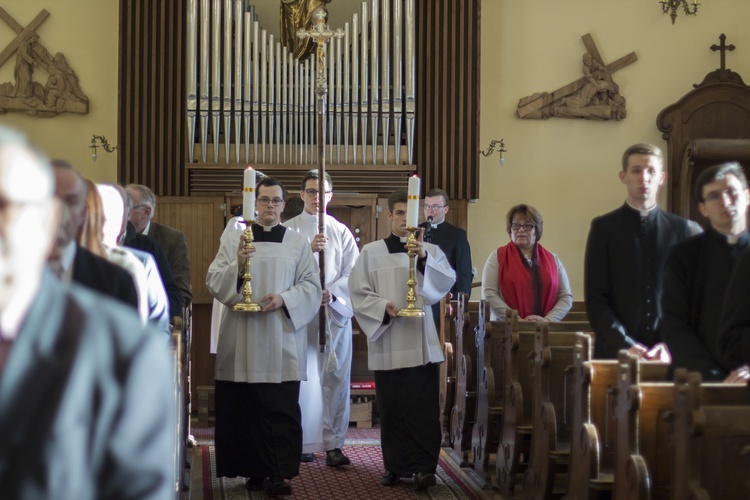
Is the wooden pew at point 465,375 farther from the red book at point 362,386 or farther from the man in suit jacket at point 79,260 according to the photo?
the man in suit jacket at point 79,260

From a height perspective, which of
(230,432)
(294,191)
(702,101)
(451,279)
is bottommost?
(230,432)

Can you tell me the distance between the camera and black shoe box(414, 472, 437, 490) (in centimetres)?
610

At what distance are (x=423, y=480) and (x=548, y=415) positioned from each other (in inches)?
49.5

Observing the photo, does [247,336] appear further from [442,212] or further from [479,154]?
[479,154]

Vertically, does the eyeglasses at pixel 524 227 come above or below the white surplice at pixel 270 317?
above

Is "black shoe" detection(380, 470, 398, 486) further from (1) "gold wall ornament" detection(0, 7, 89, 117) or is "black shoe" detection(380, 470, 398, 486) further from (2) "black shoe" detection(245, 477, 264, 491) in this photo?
(1) "gold wall ornament" detection(0, 7, 89, 117)

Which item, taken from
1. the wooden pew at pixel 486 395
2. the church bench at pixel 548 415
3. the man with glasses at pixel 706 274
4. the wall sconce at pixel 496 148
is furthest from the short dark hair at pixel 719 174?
the wall sconce at pixel 496 148

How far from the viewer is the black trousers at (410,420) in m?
6.16

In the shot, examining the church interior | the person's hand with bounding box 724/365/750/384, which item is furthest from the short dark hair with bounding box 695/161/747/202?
the church interior

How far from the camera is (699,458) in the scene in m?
3.51

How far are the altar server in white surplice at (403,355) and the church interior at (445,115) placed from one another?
2.66 meters

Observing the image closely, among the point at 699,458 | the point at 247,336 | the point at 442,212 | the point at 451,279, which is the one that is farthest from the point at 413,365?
the point at 699,458

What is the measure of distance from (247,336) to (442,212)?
2580 mm

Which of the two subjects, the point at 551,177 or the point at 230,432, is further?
the point at 551,177
